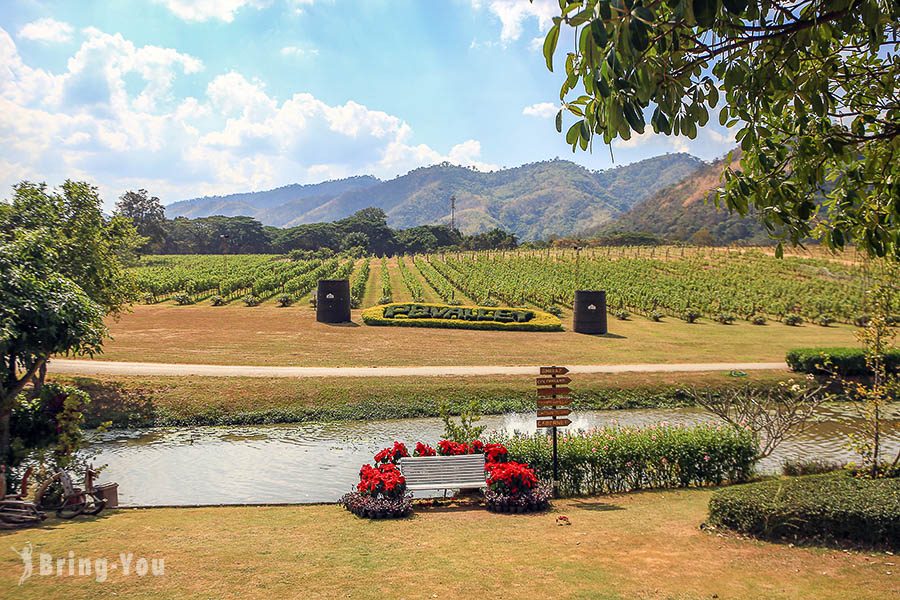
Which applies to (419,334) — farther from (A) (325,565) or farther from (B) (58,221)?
(A) (325,565)

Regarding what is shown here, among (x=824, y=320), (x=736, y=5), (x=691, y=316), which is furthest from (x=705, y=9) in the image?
(x=824, y=320)

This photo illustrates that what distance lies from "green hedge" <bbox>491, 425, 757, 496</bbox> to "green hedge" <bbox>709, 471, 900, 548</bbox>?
3097 mm

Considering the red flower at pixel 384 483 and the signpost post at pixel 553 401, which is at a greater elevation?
the signpost post at pixel 553 401

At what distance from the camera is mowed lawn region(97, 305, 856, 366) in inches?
986

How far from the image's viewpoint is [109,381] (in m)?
20.2

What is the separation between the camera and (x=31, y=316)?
10.5 m

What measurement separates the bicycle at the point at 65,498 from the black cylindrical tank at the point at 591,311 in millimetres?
25660

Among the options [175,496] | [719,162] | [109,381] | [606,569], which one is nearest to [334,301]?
[109,381]

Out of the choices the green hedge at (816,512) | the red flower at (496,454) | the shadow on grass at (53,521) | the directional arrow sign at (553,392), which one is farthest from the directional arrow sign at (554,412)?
the shadow on grass at (53,521)

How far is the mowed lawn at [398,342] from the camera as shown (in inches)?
986

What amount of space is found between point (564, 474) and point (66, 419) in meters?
9.16

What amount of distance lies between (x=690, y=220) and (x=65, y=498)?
14512 centimetres

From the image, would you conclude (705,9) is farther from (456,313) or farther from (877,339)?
(456,313)

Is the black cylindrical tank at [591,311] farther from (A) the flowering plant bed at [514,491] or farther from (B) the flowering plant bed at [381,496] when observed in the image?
(B) the flowering plant bed at [381,496]
